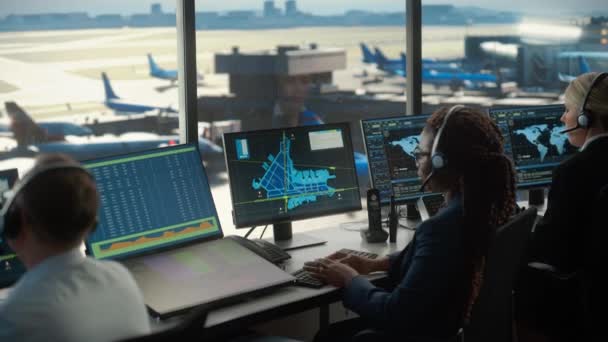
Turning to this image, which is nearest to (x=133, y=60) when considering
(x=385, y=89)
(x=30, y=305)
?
(x=385, y=89)

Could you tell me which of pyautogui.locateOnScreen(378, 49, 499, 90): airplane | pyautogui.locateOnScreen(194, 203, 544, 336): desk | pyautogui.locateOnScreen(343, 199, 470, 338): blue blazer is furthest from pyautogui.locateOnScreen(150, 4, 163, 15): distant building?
pyautogui.locateOnScreen(378, 49, 499, 90): airplane

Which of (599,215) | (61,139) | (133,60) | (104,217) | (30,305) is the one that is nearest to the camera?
(30,305)

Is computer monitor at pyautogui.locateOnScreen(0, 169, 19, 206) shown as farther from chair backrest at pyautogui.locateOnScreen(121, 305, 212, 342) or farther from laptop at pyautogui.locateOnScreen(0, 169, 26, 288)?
chair backrest at pyautogui.locateOnScreen(121, 305, 212, 342)

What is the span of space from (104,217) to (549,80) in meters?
10.2

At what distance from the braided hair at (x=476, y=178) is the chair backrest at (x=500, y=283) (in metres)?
0.04

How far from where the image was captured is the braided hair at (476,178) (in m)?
1.99

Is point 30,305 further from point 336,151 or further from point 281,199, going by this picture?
point 336,151

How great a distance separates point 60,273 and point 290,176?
1539 millimetres

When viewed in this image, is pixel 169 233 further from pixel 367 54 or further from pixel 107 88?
pixel 367 54

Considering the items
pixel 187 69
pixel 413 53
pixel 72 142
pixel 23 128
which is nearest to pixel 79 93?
pixel 23 128

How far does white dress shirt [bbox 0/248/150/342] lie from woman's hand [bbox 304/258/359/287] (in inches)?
38.4

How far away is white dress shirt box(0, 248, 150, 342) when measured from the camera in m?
1.41

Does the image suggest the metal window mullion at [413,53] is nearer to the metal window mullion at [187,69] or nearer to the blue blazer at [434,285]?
the metal window mullion at [187,69]

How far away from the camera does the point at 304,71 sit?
10.7m
